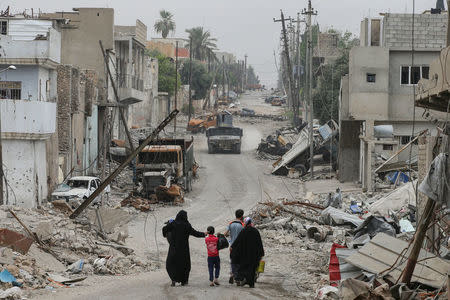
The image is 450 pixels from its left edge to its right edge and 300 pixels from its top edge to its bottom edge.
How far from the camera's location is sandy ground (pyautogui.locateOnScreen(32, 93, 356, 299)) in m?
13.7

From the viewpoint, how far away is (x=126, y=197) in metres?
34.2

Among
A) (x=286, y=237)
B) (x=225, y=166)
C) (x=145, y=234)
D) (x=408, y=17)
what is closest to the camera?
(x=286, y=237)

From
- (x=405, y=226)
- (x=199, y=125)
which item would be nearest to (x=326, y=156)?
(x=199, y=125)

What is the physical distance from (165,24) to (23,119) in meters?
97.4

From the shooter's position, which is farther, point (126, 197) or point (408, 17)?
point (408, 17)

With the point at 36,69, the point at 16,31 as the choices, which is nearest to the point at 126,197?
the point at 36,69

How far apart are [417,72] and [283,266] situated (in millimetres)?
21910

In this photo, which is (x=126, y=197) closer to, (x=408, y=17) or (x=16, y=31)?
(x=16, y=31)

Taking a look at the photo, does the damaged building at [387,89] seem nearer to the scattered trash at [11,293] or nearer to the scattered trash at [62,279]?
the scattered trash at [62,279]

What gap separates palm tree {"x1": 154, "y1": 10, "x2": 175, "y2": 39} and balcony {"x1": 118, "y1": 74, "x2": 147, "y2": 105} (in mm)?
69476

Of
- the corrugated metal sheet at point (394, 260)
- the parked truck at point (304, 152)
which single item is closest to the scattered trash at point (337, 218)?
the corrugated metal sheet at point (394, 260)

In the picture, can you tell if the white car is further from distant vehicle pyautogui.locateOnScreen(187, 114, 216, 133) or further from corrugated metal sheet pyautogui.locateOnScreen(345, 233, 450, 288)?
distant vehicle pyautogui.locateOnScreen(187, 114, 216, 133)

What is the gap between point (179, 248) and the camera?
1443 cm

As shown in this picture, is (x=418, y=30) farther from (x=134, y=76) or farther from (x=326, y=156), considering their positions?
(x=134, y=76)
